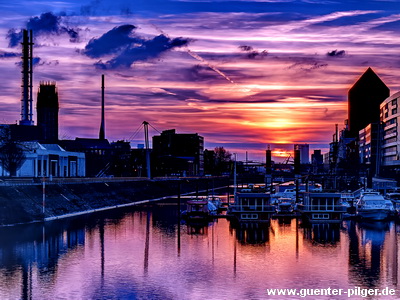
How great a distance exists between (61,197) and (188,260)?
52781 millimetres

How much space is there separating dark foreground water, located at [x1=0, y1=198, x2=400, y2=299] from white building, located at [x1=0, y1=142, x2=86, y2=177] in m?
63.5

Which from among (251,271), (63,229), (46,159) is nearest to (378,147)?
(46,159)

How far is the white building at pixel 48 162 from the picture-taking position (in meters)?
155

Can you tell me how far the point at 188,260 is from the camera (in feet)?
208

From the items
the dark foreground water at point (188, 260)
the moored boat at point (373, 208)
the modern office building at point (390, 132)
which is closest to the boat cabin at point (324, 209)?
the dark foreground water at point (188, 260)

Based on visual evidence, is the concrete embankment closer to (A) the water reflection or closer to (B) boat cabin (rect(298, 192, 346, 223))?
(B) boat cabin (rect(298, 192, 346, 223))

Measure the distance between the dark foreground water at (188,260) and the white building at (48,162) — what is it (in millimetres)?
63477

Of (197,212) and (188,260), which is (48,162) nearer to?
(197,212)

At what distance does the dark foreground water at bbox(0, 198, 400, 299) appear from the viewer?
5019 centimetres

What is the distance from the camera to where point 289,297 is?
47312mm

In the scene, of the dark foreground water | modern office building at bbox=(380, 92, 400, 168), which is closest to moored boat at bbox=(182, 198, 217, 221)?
the dark foreground water

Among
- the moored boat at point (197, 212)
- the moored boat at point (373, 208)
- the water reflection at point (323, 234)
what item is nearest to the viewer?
the water reflection at point (323, 234)

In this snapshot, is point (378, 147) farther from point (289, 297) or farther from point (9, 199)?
point (289, 297)

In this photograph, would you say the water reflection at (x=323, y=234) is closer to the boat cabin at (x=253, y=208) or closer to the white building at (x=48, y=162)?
the boat cabin at (x=253, y=208)
